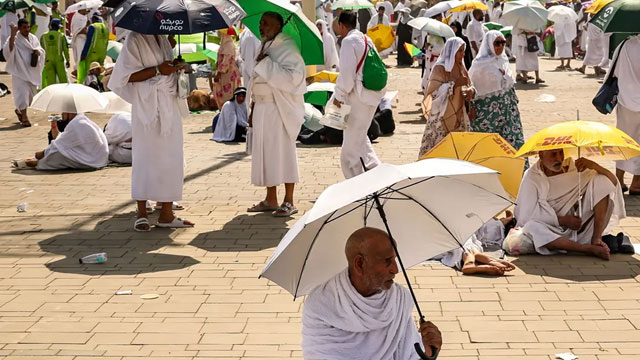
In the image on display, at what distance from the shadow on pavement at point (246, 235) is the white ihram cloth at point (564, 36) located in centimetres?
1742

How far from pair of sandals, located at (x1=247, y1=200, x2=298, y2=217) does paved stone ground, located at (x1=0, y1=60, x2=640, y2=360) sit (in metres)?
0.17

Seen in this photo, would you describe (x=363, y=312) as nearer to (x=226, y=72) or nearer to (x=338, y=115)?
(x=338, y=115)

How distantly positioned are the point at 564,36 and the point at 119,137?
52.5ft

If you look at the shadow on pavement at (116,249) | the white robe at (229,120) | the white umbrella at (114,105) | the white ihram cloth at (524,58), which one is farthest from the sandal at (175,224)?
the white ihram cloth at (524,58)

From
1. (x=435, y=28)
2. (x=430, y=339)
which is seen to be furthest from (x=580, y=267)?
(x=435, y=28)

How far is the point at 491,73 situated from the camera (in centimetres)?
973

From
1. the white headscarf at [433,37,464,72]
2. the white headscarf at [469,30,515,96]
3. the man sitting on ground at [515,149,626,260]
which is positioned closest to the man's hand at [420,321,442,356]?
the man sitting on ground at [515,149,626,260]

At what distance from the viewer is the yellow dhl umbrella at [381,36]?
22031 millimetres

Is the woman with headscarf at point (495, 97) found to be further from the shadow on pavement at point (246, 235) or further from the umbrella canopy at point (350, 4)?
the umbrella canopy at point (350, 4)

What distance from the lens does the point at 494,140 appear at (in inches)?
294

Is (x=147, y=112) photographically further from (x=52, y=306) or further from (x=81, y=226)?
(x=52, y=306)

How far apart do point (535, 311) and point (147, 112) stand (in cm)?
369

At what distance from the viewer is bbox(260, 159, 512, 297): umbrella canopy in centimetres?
393

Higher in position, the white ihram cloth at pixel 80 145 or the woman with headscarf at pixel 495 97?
the woman with headscarf at pixel 495 97
